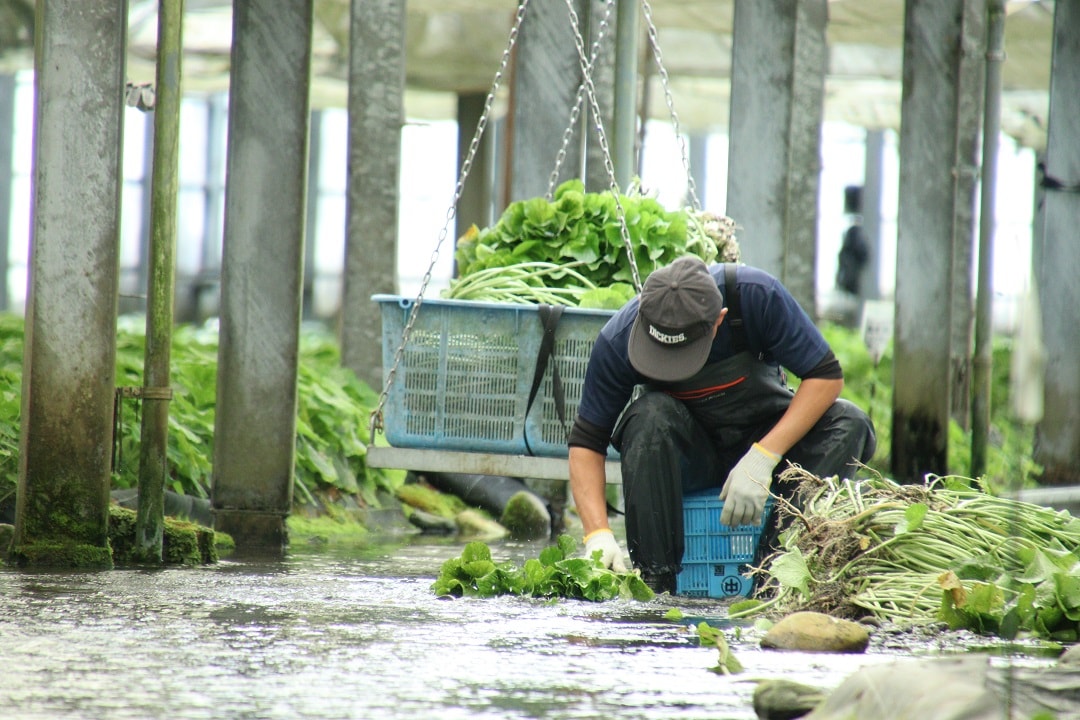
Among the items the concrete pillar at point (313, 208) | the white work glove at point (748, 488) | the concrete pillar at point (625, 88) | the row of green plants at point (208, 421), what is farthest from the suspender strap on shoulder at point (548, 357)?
the concrete pillar at point (313, 208)

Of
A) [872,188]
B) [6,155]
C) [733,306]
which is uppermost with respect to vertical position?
[872,188]

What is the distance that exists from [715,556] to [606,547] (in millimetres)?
357

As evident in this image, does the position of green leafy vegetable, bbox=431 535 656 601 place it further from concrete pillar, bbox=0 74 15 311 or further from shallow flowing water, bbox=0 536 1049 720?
concrete pillar, bbox=0 74 15 311

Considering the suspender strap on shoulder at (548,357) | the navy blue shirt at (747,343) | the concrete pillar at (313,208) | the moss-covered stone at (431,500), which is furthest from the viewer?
the concrete pillar at (313,208)

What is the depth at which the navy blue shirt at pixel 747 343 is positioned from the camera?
4.94m

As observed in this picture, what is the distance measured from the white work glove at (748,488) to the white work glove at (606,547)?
0.37 metres

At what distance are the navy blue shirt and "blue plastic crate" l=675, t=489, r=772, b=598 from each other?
43cm

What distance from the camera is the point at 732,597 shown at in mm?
4957

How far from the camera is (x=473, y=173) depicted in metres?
16.7

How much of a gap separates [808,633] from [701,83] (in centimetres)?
1611

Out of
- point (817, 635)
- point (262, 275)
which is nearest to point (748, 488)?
point (817, 635)

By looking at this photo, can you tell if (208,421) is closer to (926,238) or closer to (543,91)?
(543,91)

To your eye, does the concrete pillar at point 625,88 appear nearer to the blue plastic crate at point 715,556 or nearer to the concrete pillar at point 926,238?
the concrete pillar at point 926,238

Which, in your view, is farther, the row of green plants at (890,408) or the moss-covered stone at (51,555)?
the row of green plants at (890,408)
